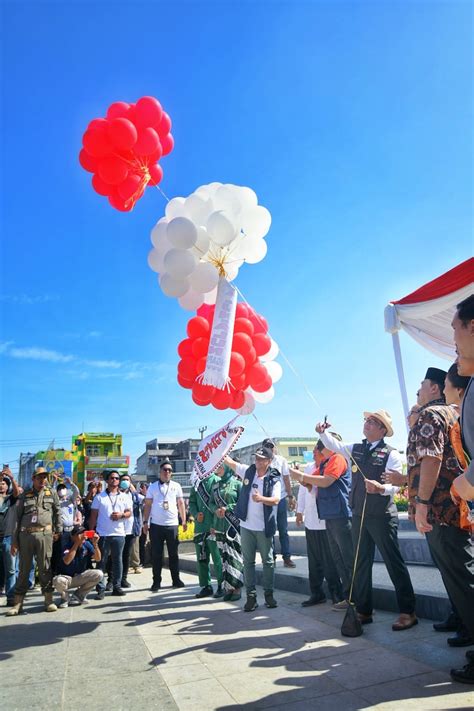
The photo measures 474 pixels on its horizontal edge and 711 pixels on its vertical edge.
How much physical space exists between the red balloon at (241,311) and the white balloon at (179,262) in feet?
3.36

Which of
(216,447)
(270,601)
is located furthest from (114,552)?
(270,601)

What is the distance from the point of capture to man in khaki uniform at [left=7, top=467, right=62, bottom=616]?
6.07 metres

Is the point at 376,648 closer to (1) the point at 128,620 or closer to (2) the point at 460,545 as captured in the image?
(2) the point at 460,545

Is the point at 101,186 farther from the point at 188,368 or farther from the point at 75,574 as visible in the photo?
the point at 75,574

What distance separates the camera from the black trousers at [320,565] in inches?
214

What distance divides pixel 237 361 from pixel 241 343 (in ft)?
0.95

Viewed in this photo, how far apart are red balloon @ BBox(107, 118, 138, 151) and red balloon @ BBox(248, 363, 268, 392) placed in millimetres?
2960

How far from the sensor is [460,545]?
3189 mm

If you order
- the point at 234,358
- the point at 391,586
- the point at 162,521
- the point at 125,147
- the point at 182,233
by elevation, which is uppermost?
the point at 125,147

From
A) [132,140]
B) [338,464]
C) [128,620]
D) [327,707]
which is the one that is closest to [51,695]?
[327,707]

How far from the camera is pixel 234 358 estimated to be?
19.2 feet

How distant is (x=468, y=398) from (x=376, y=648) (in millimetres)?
2365

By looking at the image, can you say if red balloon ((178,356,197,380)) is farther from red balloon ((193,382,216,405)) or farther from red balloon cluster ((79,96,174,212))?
red balloon cluster ((79,96,174,212))

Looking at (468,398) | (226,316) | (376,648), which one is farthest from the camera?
(226,316)
